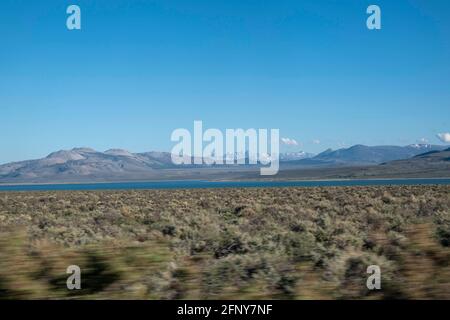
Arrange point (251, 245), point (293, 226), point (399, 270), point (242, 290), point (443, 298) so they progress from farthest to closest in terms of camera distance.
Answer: point (293, 226), point (251, 245), point (399, 270), point (242, 290), point (443, 298)

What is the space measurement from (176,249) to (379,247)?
12.8 ft

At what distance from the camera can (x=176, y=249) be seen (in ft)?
32.6

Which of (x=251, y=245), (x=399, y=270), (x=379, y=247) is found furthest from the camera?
(x=251, y=245)

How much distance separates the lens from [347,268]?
7.70m
